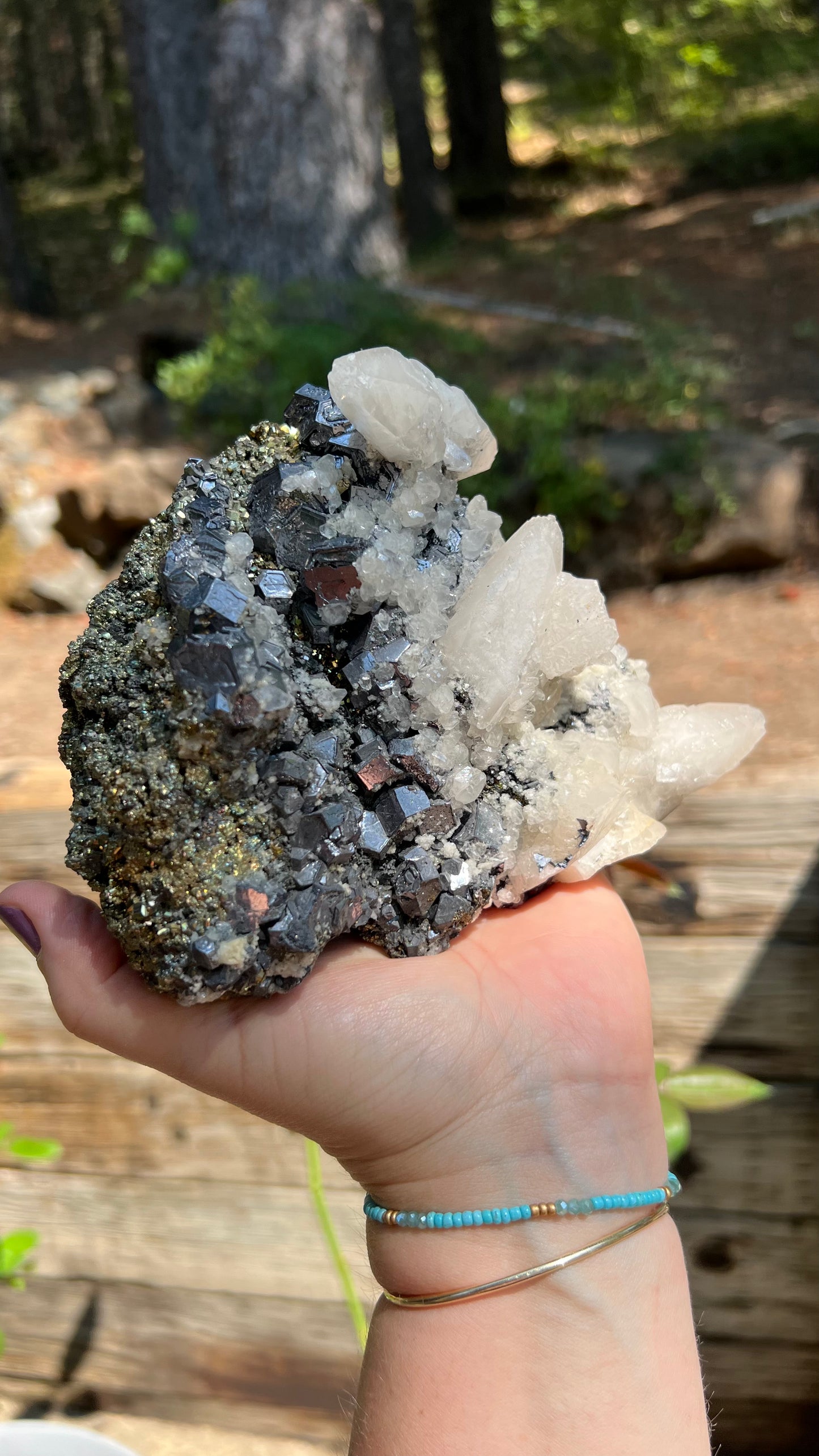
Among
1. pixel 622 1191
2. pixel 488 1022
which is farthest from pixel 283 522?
pixel 622 1191

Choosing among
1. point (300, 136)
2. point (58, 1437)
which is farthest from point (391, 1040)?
point (300, 136)

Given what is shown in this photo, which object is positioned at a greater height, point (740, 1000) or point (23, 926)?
point (23, 926)

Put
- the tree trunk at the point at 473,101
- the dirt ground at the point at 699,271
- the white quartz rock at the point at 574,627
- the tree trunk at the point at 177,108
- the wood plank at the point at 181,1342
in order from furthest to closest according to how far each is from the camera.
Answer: the tree trunk at the point at 473,101, the tree trunk at the point at 177,108, the dirt ground at the point at 699,271, the wood plank at the point at 181,1342, the white quartz rock at the point at 574,627

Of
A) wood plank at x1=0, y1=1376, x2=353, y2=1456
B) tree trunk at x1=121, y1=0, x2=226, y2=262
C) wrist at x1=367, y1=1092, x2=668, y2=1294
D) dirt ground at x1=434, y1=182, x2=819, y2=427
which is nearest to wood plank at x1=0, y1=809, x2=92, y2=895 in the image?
wrist at x1=367, y1=1092, x2=668, y2=1294

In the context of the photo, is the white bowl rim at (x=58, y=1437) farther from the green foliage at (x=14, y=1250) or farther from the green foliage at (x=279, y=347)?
the green foliage at (x=279, y=347)

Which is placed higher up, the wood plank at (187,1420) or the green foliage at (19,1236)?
the green foliage at (19,1236)

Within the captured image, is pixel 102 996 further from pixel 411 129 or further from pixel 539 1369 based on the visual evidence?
pixel 411 129

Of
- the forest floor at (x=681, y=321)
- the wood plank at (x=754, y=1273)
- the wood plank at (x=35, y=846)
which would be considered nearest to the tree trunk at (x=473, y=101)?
the forest floor at (x=681, y=321)

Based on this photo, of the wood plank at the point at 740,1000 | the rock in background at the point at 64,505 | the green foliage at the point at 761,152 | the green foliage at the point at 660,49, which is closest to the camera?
the wood plank at the point at 740,1000
